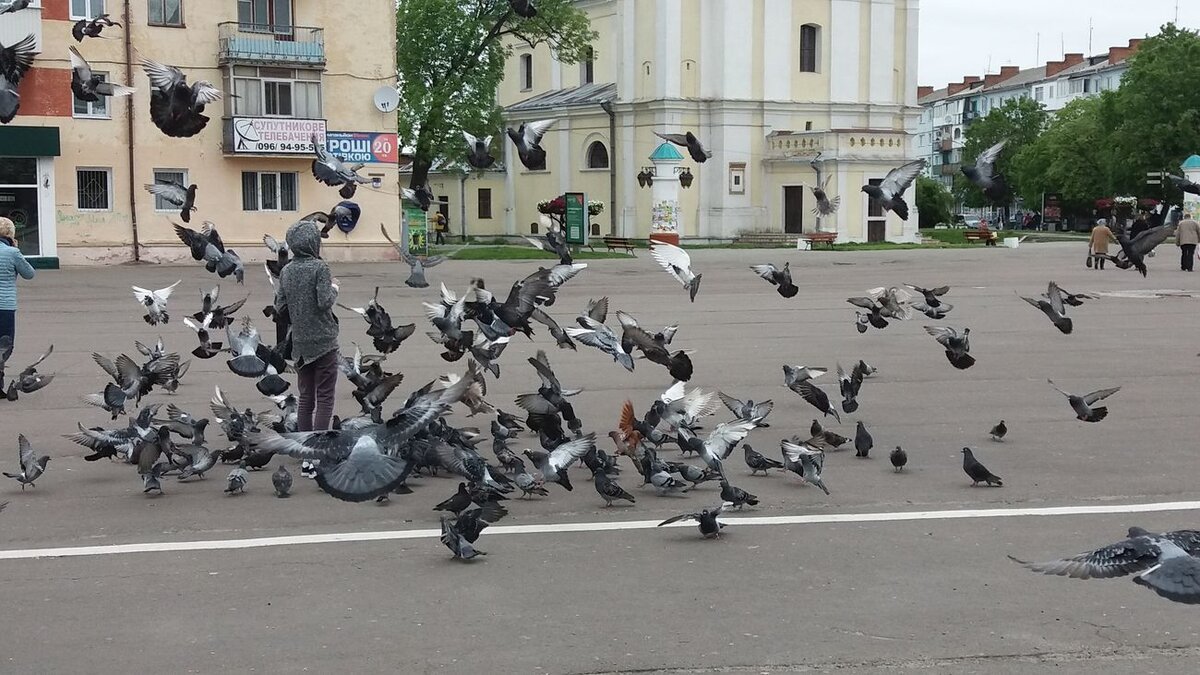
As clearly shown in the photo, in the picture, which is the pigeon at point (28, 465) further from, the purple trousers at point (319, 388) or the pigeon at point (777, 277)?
the pigeon at point (777, 277)

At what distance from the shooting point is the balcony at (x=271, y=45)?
1610 inches

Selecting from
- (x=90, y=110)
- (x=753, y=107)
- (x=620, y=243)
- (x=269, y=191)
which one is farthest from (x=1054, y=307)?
(x=753, y=107)

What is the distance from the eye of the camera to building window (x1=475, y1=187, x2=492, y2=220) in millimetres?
74688

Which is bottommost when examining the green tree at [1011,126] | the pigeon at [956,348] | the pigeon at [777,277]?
the pigeon at [956,348]

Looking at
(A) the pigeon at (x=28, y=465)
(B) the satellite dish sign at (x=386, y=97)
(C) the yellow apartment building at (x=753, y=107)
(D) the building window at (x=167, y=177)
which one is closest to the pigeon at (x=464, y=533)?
(A) the pigeon at (x=28, y=465)

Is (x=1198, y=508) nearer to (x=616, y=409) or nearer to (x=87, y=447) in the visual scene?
(x=616, y=409)

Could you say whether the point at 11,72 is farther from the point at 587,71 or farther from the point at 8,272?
the point at 587,71

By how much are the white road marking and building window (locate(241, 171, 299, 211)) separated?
35700 millimetres

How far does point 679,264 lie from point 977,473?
4052 millimetres

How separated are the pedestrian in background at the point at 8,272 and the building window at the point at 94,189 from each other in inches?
1030

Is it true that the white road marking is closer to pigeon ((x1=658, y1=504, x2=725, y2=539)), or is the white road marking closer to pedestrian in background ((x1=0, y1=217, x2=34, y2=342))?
pigeon ((x1=658, y1=504, x2=725, y2=539))

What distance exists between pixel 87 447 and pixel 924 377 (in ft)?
28.3

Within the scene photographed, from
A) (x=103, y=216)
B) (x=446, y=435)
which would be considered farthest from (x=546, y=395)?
(x=103, y=216)

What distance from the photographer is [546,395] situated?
9570 mm
